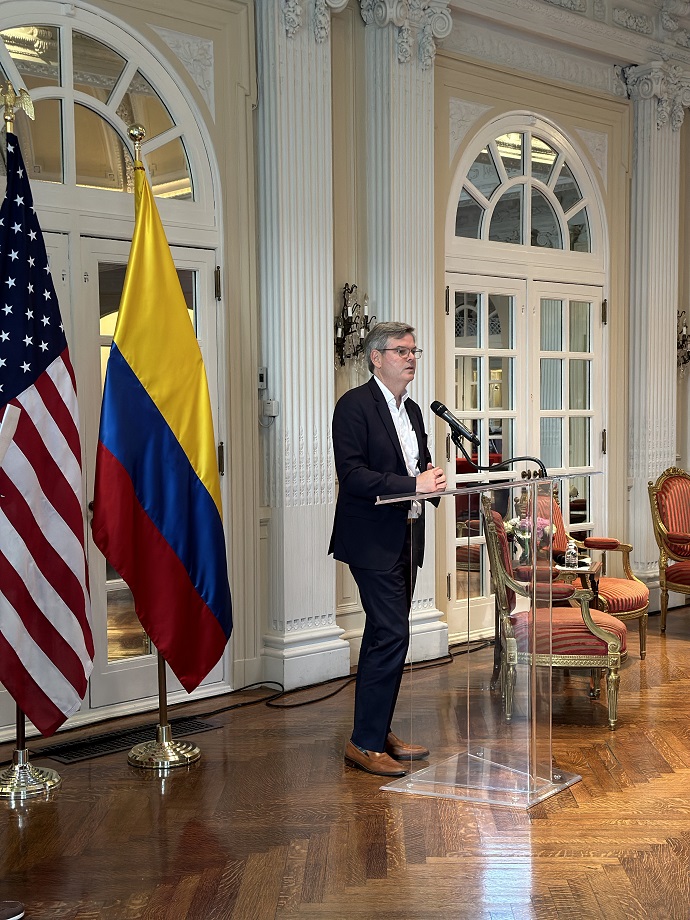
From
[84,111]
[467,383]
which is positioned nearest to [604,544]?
[467,383]

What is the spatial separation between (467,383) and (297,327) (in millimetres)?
1563

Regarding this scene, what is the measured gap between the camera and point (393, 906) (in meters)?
3.12

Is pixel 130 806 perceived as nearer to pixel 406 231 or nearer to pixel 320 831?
pixel 320 831

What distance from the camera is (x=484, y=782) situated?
156 inches

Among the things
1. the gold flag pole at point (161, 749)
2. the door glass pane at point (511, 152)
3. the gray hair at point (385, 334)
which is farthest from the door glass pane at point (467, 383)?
the gold flag pole at point (161, 749)

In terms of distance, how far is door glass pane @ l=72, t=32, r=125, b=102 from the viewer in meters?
4.93

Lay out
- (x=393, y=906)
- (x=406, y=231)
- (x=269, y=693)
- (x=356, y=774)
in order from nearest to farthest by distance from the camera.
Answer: (x=393, y=906) < (x=356, y=774) < (x=269, y=693) < (x=406, y=231)

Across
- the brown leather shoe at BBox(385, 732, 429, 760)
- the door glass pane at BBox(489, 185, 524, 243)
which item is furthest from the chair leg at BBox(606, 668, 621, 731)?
the door glass pane at BBox(489, 185, 524, 243)

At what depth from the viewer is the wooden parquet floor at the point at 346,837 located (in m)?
3.16

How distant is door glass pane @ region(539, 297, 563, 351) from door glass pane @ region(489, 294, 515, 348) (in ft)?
0.91

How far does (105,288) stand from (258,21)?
5.77 feet

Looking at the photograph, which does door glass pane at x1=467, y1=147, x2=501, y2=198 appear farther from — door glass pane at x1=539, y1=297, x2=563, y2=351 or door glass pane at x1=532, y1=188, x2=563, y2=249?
door glass pane at x1=539, y1=297, x2=563, y2=351

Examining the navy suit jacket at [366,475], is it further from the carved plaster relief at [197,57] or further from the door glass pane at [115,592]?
the carved plaster relief at [197,57]

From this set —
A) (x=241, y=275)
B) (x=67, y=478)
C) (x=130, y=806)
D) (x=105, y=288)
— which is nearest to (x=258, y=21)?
(x=241, y=275)
